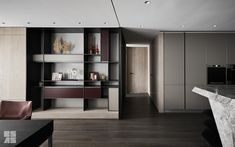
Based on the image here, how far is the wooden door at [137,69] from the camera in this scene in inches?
395

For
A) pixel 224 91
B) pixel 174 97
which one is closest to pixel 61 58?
pixel 174 97

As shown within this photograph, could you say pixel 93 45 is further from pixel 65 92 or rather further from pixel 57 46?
pixel 65 92

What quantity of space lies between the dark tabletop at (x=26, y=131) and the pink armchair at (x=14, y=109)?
77cm

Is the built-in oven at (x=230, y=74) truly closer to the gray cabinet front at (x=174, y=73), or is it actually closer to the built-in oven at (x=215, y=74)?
the built-in oven at (x=215, y=74)

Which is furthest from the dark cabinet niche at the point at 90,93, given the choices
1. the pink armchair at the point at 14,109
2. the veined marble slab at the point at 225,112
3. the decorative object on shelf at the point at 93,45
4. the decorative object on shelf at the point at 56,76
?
the veined marble slab at the point at 225,112

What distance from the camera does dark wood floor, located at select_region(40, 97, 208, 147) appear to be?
3.11 m

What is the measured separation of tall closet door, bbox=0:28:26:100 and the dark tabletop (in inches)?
127

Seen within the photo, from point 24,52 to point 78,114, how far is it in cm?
238

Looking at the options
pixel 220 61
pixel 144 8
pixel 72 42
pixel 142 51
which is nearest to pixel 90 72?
pixel 72 42

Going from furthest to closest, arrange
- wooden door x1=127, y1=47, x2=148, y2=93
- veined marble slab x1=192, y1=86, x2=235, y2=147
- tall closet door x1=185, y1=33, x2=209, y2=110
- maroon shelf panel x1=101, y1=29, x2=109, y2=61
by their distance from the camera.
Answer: wooden door x1=127, y1=47, x2=148, y2=93 → tall closet door x1=185, y1=33, x2=209, y2=110 → maroon shelf panel x1=101, y1=29, x2=109, y2=61 → veined marble slab x1=192, y1=86, x2=235, y2=147

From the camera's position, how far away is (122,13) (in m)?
3.58

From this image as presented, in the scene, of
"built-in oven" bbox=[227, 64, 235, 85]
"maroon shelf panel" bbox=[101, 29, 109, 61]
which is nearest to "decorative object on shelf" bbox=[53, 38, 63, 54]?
"maroon shelf panel" bbox=[101, 29, 109, 61]

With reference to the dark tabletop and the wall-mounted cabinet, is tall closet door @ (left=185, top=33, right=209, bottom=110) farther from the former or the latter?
the dark tabletop

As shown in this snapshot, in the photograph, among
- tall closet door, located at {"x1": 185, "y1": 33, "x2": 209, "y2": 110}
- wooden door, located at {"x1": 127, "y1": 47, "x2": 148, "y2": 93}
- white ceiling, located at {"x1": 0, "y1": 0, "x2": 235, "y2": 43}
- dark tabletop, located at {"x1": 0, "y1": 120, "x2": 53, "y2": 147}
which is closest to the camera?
dark tabletop, located at {"x1": 0, "y1": 120, "x2": 53, "y2": 147}
